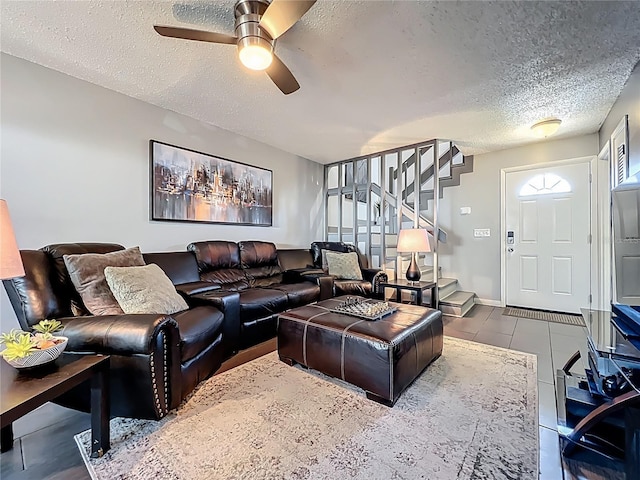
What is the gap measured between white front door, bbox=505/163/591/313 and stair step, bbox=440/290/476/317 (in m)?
0.71

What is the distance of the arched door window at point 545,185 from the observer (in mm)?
3918

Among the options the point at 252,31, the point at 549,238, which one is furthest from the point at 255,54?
the point at 549,238

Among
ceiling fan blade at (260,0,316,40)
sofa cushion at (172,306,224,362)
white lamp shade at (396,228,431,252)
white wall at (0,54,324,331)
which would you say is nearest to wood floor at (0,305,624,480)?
sofa cushion at (172,306,224,362)

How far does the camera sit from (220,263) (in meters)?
3.24

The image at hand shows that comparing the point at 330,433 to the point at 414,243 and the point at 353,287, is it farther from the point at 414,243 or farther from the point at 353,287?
the point at 414,243

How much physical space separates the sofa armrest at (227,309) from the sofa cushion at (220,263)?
0.57 meters

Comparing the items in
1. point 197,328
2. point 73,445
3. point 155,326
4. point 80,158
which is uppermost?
point 80,158

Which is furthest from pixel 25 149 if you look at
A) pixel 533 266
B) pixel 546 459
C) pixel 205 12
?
pixel 533 266

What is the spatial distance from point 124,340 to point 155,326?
157 mm

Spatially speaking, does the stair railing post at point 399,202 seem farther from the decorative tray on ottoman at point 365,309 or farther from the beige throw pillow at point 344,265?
the decorative tray on ottoman at point 365,309

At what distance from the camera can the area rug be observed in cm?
128

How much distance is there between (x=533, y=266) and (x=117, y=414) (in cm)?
493

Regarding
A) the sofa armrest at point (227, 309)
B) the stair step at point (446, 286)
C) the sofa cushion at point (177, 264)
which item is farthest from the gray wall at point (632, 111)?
the sofa cushion at point (177, 264)

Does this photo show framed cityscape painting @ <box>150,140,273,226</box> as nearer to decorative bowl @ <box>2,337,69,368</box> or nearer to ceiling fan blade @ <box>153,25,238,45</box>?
ceiling fan blade @ <box>153,25,238,45</box>
